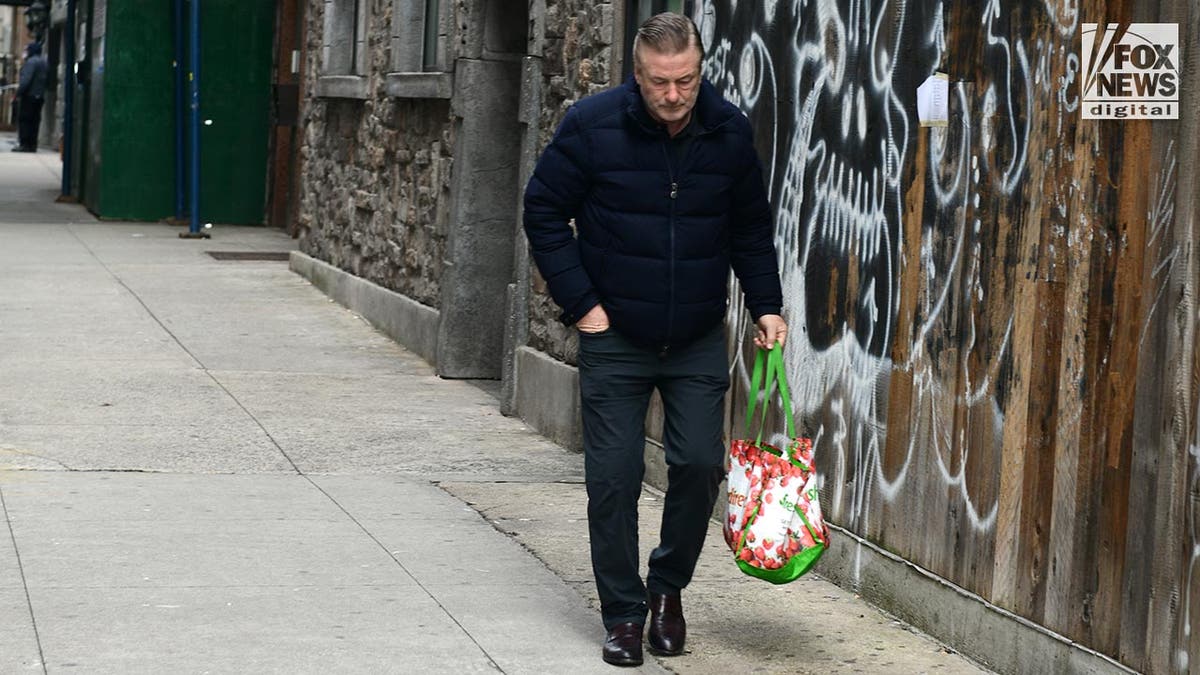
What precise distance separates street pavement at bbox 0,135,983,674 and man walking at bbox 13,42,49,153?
23350mm

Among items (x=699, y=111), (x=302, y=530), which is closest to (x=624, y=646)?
(x=699, y=111)

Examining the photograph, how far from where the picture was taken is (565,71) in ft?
32.0

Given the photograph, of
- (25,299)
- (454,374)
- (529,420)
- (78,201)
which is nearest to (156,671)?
(529,420)

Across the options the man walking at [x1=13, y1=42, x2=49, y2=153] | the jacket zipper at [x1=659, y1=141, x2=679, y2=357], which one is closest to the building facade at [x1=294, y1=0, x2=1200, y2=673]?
the jacket zipper at [x1=659, y1=141, x2=679, y2=357]

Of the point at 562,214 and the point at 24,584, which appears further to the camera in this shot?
the point at 24,584

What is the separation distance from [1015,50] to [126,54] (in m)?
16.3

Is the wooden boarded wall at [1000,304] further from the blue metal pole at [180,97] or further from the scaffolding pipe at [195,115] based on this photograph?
the blue metal pole at [180,97]

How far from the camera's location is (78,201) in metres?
23.9

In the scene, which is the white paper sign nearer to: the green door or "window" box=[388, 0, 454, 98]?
"window" box=[388, 0, 454, 98]

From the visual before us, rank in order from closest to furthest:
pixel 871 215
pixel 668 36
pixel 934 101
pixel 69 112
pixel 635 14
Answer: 1. pixel 668 36
2. pixel 934 101
3. pixel 871 215
4. pixel 635 14
5. pixel 69 112

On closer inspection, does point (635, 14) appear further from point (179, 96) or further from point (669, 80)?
point (179, 96)

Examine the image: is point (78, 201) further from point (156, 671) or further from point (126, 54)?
point (156, 671)

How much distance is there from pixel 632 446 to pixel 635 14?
392 centimetres

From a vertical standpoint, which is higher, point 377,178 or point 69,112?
point 69,112
